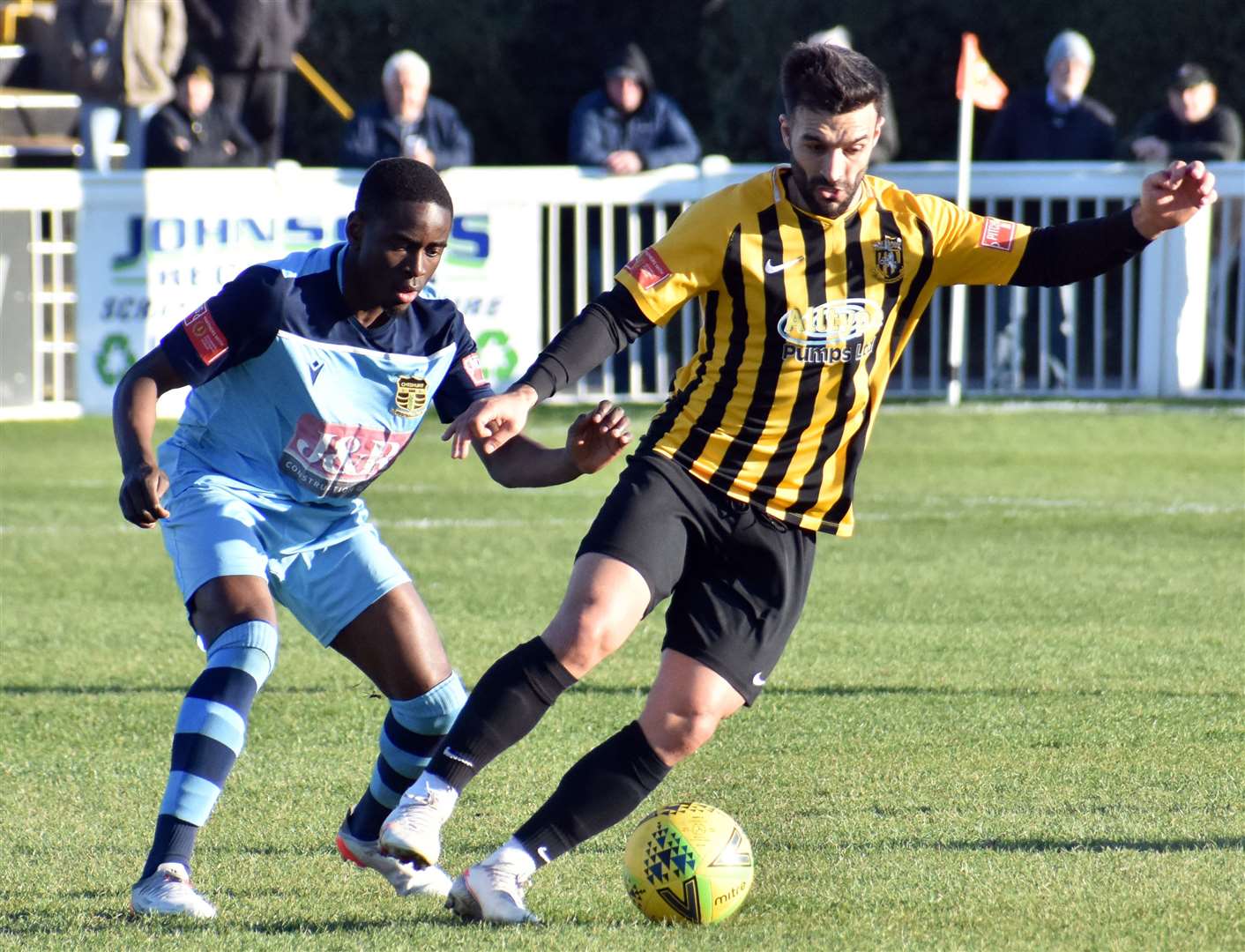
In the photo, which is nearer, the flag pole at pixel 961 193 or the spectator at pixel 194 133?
the flag pole at pixel 961 193

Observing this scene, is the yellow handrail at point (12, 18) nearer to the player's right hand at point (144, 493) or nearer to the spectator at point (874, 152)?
the spectator at point (874, 152)

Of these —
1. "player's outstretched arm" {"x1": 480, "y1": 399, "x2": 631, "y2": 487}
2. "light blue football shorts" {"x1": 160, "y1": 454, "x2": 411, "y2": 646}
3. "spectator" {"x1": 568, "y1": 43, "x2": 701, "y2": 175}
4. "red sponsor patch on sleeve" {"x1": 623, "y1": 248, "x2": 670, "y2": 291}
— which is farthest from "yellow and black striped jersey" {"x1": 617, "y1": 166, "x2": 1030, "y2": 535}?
"spectator" {"x1": 568, "y1": 43, "x2": 701, "y2": 175}

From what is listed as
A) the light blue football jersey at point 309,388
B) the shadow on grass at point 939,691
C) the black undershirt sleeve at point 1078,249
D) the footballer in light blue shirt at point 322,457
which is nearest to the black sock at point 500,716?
the footballer in light blue shirt at point 322,457

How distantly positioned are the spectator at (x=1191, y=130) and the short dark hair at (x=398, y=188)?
10.5 meters

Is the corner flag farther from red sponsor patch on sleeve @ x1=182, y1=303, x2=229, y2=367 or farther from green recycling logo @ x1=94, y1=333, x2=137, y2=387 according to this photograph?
red sponsor patch on sleeve @ x1=182, y1=303, x2=229, y2=367

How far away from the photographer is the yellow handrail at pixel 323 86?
64.8 feet

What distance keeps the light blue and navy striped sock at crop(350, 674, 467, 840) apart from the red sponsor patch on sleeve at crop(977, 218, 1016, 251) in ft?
5.52

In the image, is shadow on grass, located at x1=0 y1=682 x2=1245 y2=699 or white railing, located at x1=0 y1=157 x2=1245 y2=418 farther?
white railing, located at x1=0 y1=157 x2=1245 y2=418

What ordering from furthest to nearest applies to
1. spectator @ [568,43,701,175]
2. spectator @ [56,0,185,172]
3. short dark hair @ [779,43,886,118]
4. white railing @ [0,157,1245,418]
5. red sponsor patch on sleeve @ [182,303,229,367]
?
spectator @ [56,0,185,172] < spectator @ [568,43,701,175] < white railing @ [0,157,1245,418] < red sponsor patch on sleeve @ [182,303,229,367] < short dark hair @ [779,43,886,118]

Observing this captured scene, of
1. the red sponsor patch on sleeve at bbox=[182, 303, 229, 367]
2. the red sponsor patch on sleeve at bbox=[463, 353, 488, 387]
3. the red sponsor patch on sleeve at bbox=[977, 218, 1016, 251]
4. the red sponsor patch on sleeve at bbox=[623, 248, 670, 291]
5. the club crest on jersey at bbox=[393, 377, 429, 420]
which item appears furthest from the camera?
the red sponsor patch on sleeve at bbox=[463, 353, 488, 387]

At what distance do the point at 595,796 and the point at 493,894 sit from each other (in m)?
0.32

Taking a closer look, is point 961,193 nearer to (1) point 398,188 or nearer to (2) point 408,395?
(2) point 408,395

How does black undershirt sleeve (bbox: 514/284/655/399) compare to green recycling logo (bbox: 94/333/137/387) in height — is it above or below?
above

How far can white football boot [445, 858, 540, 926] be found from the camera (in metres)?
4.71
